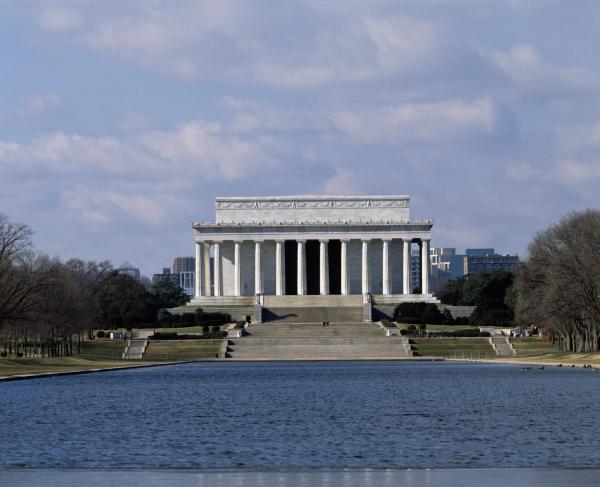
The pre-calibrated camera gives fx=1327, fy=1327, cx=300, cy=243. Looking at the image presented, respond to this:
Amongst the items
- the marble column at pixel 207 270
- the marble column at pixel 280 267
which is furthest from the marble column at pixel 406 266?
the marble column at pixel 207 270

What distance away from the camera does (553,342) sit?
Result: 375 ft

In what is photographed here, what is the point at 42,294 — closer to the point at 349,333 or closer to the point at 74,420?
the point at 349,333

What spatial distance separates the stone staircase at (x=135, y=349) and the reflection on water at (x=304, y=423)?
149 ft

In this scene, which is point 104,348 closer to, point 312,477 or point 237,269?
point 237,269

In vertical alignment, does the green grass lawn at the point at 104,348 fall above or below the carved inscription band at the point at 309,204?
below

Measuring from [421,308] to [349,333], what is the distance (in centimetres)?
1547

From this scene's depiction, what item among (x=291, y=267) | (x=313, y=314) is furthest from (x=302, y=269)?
(x=313, y=314)

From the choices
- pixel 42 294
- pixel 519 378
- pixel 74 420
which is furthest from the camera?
pixel 42 294

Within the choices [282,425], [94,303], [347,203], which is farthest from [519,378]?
[347,203]

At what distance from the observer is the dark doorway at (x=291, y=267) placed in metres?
156

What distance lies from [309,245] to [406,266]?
11877mm

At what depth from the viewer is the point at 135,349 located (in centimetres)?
11331

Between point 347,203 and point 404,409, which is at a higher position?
point 347,203

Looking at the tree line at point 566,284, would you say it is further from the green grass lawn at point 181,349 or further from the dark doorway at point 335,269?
the dark doorway at point 335,269
